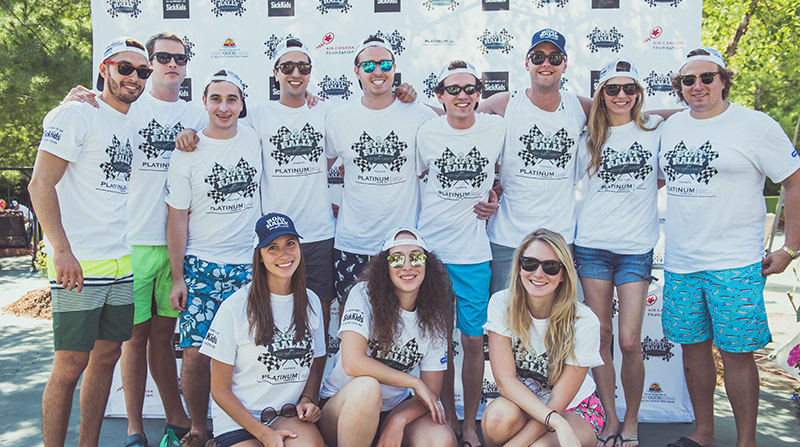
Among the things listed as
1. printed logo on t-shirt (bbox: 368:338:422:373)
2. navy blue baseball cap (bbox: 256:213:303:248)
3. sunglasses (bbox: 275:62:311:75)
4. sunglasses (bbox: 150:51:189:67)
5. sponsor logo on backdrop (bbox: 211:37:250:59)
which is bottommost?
printed logo on t-shirt (bbox: 368:338:422:373)

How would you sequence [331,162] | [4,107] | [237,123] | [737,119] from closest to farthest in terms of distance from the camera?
1. [737,119]
2. [237,123]
3. [331,162]
4. [4,107]

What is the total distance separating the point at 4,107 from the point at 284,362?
8220mm

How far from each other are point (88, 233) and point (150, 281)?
0.59 m

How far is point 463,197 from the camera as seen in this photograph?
3.31 m

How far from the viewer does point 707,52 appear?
10.2ft

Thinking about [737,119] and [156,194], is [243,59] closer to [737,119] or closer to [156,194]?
[156,194]

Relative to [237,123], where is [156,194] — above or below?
below

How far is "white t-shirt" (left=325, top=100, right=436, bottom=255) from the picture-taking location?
3346mm

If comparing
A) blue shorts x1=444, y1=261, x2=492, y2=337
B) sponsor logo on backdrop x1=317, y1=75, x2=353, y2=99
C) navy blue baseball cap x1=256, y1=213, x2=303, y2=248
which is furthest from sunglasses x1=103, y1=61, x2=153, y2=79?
blue shorts x1=444, y1=261, x2=492, y2=337

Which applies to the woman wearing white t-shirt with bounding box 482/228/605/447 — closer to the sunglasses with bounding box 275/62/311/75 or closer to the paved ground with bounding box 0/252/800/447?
the paved ground with bounding box 0/252/800/447

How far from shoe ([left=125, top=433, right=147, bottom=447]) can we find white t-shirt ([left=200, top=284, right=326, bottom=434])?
44.5 inches

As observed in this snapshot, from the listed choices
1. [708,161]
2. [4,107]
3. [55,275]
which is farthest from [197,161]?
[4,107]

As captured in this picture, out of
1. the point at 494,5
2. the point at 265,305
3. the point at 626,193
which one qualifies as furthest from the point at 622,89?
the point at 265,305

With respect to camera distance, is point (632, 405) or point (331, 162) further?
point (331, 162)
